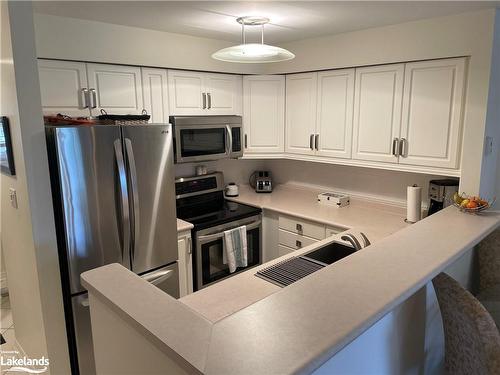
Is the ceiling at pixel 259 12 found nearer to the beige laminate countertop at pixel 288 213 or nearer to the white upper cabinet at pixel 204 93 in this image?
the white upper cabinet at pixel 204 93

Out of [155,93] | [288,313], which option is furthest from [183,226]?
[288,313]

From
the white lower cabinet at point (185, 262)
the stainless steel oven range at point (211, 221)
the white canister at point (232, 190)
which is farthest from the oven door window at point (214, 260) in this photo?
the white canister at point (232, 190)

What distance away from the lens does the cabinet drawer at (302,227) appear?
2.98m

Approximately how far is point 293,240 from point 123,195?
1.52 m

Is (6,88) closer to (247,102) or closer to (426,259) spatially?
(247,102)

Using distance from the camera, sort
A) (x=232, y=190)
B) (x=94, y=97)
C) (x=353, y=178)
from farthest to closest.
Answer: (x=232, y=190), (x=353, y=178), (x=94, y=97)

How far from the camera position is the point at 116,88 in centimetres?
272

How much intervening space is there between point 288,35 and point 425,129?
1294 millimetres

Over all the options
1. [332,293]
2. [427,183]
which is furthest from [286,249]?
[332,293]

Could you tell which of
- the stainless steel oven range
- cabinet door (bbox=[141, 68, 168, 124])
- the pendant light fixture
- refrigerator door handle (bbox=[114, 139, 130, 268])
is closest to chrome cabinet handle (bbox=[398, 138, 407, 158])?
the pendant light fixture

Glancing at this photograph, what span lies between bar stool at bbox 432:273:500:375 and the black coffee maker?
1.24 metres

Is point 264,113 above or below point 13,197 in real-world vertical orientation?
above

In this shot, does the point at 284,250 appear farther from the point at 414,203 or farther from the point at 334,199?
the point at 414,203

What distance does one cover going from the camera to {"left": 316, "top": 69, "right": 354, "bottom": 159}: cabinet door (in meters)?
3.00
